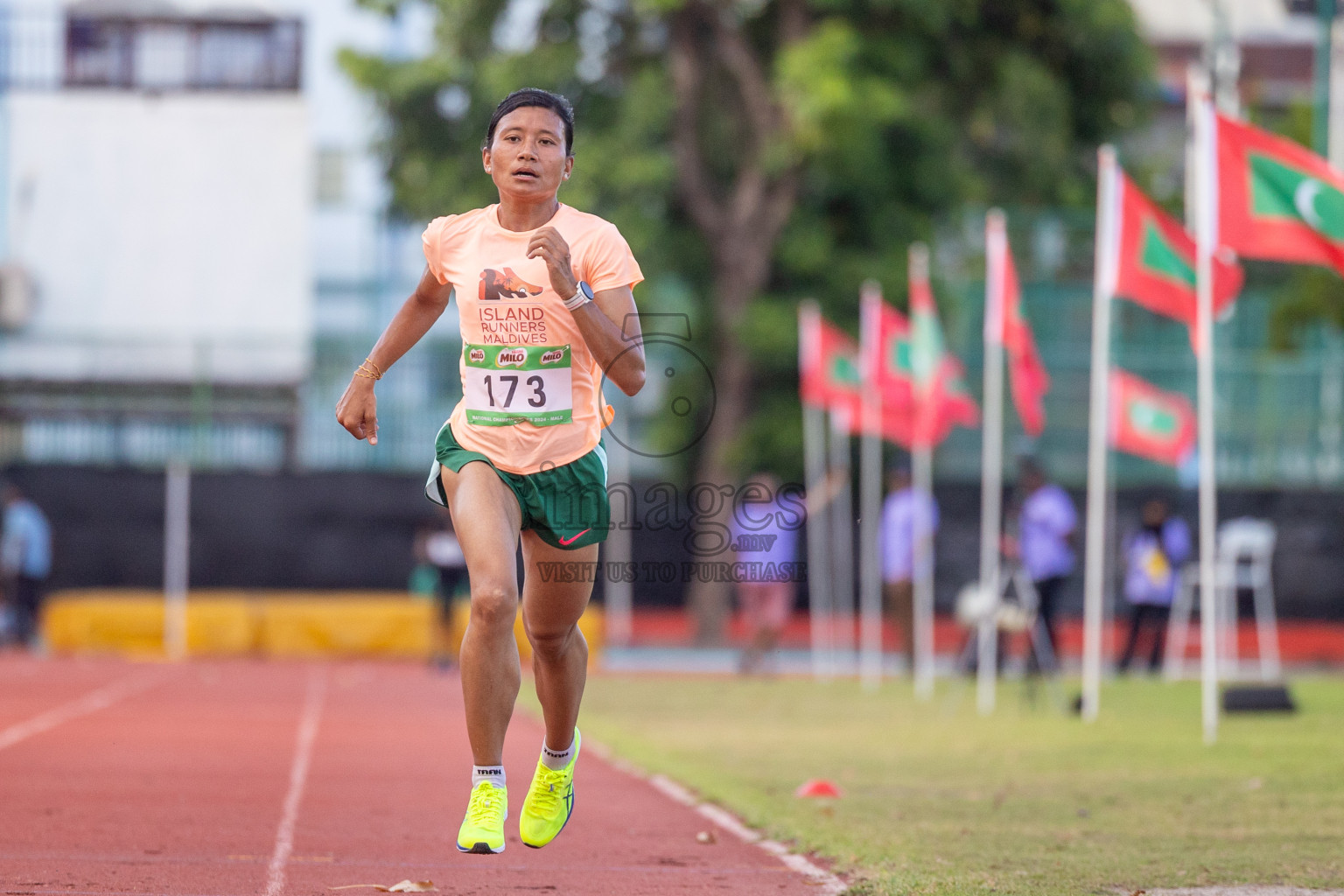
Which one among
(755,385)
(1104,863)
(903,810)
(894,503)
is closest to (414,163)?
(755,385)

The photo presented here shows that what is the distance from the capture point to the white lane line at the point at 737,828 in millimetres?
6523

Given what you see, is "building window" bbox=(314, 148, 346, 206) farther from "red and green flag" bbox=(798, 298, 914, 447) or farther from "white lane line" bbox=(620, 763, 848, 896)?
"white lane line" bbox=(620, 763, 848, 896)

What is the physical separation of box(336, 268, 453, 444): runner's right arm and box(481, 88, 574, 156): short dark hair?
536 mm

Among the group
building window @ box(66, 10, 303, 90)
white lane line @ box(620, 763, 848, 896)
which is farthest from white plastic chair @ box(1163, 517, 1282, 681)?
building window @ box(66, 10, 303, 90)

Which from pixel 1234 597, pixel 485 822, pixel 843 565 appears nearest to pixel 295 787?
pixel 485 822

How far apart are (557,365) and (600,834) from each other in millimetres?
2610

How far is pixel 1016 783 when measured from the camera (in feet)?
33.1

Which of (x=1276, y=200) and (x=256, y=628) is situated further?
(x=256, y=628)

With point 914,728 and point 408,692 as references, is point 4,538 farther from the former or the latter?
point 914,728

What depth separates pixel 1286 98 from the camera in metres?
53.3

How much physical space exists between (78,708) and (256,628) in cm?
933

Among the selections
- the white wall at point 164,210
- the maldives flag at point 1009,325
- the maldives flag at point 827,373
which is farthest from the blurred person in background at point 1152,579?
the white wall at point 164,210

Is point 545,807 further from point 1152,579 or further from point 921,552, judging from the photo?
point 1152,579

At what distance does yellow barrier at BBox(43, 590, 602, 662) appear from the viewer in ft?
79.0
